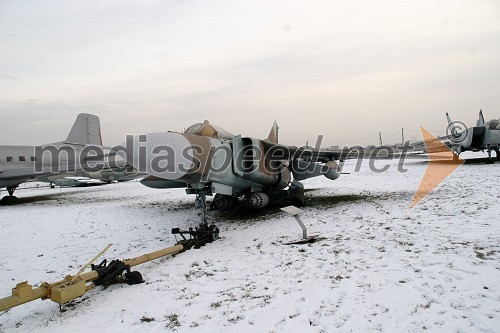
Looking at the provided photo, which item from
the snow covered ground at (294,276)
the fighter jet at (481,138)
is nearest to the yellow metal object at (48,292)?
the snow covered ground at (294,276)

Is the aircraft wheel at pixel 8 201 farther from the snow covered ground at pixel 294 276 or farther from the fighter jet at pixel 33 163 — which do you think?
the snow covered ground at pixel 294 276

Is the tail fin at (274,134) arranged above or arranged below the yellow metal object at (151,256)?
above

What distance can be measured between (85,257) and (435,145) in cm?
3428

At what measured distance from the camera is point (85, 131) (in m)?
23.0

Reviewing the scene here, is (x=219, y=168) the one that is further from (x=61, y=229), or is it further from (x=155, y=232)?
(x=61, y=229)

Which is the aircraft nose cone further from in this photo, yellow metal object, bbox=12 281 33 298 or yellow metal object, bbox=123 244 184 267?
yellow metal object, bbox=12 281 33 298

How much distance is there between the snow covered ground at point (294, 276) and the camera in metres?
3.86

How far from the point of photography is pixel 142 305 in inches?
179

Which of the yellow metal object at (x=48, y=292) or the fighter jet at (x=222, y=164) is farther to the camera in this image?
the fighter jet at (x=222, y=164)

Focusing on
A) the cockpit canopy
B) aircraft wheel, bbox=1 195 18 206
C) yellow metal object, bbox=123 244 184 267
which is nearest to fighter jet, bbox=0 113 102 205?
aircraft wheel, bbox=1 195 18 206

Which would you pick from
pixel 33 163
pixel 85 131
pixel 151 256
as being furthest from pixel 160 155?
pixel 85 131

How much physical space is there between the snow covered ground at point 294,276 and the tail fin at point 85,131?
14.7 metres

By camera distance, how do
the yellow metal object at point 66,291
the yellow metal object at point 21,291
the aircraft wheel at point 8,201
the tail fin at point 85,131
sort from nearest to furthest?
the yellow metal object at point 21,291 → the yellow metal object at point 66,291 → the aircraft wheel at point 8,201 → the tail fin at point 85,131

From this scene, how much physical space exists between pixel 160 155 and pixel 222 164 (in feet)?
7.37
